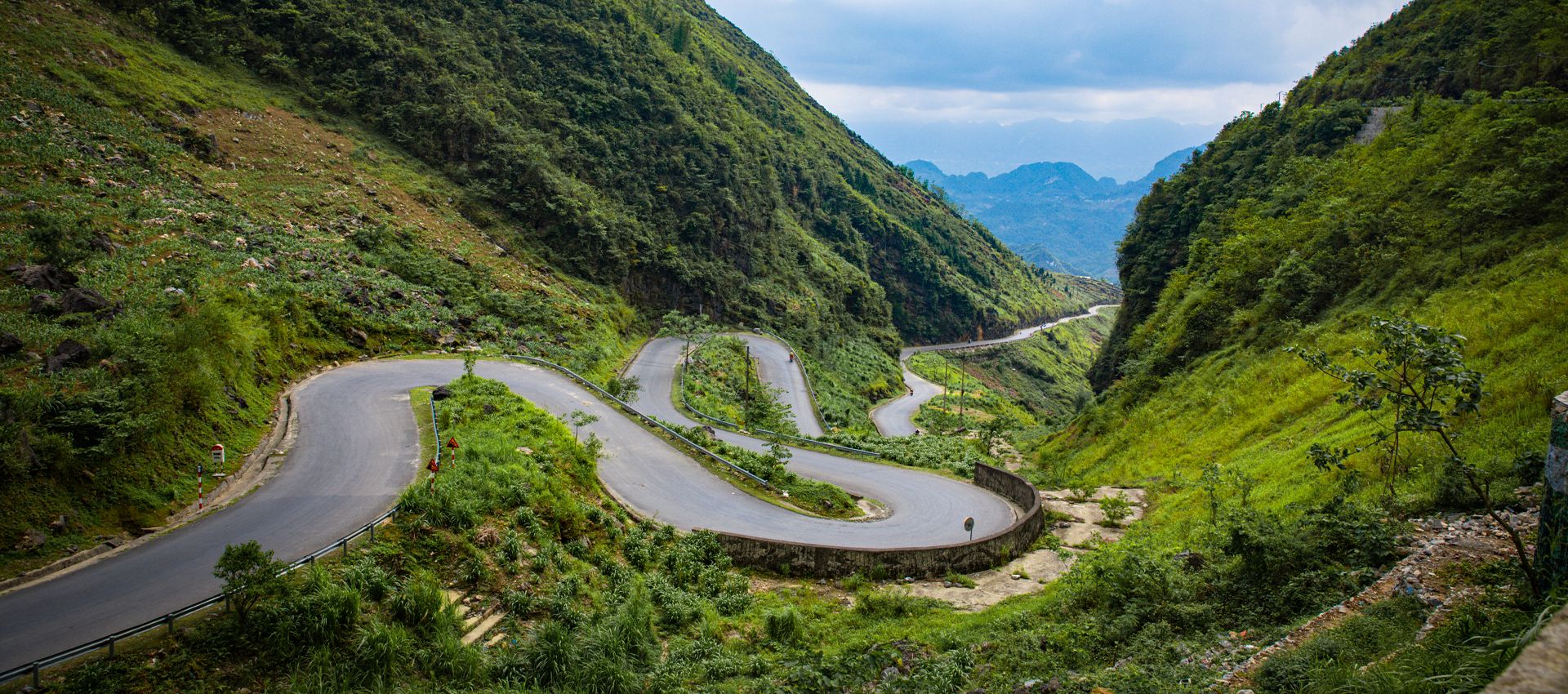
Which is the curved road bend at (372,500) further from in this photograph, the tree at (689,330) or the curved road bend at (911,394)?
the curved road bend at (911,394)

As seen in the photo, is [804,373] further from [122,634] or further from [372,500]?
[122,634]

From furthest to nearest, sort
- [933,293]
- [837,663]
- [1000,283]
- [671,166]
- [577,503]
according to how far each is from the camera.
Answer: [1000,283] < [933,293] < [671,166] < [577,503] < [837,663]

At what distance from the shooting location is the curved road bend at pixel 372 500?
31.7 ft

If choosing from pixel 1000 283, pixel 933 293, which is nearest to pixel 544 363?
pixel 933 293

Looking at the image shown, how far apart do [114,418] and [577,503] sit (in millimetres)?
8751

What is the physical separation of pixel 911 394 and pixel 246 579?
228 feet

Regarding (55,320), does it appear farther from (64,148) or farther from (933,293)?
(933,293)

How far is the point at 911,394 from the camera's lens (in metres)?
74.8

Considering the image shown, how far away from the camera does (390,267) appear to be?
113 feet

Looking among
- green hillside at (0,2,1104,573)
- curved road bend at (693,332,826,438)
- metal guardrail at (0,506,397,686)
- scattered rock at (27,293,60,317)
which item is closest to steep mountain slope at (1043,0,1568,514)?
curved road bend at (693,332,826,438)

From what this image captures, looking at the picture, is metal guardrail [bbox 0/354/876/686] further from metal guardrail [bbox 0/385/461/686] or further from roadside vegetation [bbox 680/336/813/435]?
roadside vegetation [bbox 680/336/813/435]

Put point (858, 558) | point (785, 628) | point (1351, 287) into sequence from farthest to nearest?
point (1351, 287), point (858, 558), point (785, 628)

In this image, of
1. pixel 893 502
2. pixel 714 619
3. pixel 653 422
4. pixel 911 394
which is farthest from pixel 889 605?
pixel 911 394

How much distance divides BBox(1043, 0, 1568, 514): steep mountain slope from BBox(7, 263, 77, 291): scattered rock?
30.0 meters
